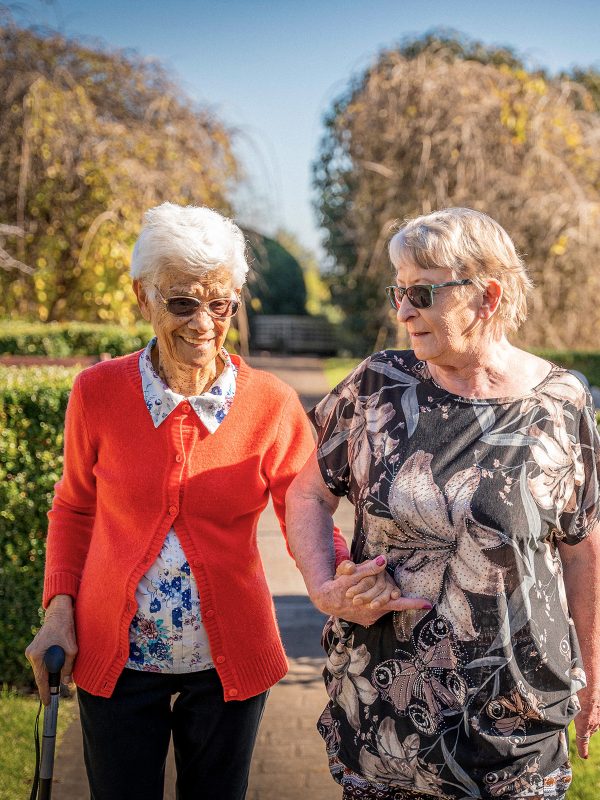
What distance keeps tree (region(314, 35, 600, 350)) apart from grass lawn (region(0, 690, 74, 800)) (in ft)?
23.1

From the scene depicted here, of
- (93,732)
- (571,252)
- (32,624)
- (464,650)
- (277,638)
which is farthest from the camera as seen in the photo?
(571,252)

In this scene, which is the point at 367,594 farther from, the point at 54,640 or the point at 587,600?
the point at 54,640

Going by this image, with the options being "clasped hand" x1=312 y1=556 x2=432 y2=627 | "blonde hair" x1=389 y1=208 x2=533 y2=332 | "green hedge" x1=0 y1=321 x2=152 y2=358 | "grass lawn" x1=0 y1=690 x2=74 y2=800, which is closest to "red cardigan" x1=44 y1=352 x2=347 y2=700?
"clasped hand" x1=312 y1=556 x2=432 y2=627

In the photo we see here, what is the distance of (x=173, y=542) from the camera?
2.14m

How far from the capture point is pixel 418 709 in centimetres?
187

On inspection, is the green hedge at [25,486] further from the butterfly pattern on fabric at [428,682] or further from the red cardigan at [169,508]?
→ the butterfly pattern on fabric at [428,682]

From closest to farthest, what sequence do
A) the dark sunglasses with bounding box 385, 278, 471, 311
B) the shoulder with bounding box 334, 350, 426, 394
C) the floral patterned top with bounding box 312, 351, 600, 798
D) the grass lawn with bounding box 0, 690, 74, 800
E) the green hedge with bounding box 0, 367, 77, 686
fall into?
1. the floral patterned top with bounding box 312, 351, 600, 798
2. the dark sunglasses with bounding box 385, 278, 471, 311
3. the shoulder with bounding box 334, 350, 426, 394
4. the grass lawn with bounding box 0, 690, 74, 800
5. the green hedge with bounding box 0, 367, 77, 686

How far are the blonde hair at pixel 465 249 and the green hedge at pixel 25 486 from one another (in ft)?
8.05

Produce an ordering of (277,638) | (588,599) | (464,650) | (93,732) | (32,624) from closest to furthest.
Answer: (464,650) → (588,599) → (93,732) → (277,638) → (32,624)

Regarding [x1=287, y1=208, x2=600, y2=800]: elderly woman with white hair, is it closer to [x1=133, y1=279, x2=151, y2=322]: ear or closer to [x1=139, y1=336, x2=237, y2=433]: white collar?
[x1=139, y1=336, x2=237, y2=433]: white collar

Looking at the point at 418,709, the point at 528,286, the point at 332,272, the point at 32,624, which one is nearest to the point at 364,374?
the point at 528,286

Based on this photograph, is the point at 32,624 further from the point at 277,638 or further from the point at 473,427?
the point at 473,427

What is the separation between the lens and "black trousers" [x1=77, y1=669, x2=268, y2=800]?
6.88 feet

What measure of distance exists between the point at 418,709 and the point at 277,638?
53cm
